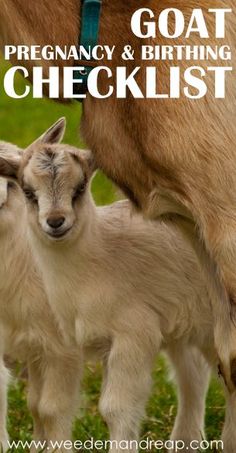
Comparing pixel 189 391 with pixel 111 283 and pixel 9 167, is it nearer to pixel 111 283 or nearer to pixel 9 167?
pixel 111 283

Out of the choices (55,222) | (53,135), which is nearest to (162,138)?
(55,222)

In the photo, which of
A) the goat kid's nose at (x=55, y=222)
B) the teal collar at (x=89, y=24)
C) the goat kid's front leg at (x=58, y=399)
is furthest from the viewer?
the goat kid's front leg at (x=58, y=399)

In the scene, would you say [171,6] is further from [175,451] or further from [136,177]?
[175,451]

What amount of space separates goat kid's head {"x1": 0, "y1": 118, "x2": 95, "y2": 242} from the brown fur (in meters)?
0.74

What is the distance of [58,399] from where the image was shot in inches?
236

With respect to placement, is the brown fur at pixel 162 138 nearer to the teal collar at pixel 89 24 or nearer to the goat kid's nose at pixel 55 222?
the teal collar at pixel 89 24

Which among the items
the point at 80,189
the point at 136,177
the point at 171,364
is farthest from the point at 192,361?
the point at 136,177

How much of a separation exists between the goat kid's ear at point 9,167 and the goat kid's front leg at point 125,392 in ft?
2.86

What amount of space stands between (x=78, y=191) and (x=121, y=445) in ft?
3.61

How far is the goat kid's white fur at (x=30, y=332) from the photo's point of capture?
6.00 metres

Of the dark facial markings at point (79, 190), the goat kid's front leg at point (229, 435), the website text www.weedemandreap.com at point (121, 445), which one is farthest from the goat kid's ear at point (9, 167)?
the goat kid's front leg at point (229, 435)

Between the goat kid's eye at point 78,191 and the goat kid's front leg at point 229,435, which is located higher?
the goat kid's eye at point 78,191

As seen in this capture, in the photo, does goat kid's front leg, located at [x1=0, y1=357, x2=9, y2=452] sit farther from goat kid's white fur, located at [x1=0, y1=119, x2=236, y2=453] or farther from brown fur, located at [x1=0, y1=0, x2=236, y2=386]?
brown fur, located at [x1=0, y1=0, x2=236, y2=386]

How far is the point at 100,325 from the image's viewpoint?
5.81m
